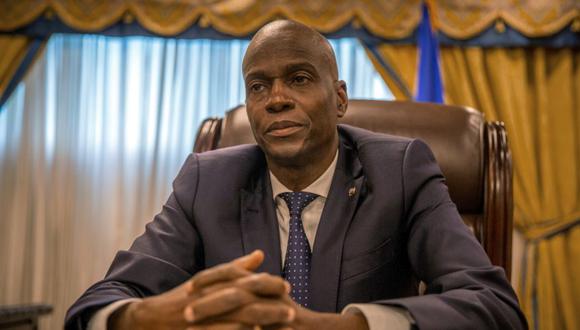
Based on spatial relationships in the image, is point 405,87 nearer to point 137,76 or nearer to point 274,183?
point 137,76

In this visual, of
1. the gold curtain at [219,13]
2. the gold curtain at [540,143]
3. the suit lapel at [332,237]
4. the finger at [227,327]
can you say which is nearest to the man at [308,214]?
the suit lapel at [332,237]

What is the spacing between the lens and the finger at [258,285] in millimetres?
1118

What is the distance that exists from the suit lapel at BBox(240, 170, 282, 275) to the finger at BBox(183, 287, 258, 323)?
17.3 inches

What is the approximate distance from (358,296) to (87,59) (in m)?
2.98

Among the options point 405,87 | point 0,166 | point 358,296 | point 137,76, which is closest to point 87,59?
point 137,76

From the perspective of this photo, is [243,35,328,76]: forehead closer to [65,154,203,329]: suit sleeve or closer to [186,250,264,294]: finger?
[65,154,203,329]: suit sleeve

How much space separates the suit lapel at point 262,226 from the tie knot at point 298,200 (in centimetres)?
5

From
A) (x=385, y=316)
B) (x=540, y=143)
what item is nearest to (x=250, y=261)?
(x=385, y=316)

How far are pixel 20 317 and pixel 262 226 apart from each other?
56.0 inches

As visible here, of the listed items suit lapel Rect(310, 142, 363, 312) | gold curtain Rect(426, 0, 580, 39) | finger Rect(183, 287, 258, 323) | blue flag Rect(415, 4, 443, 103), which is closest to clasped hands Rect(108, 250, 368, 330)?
finger Rect(183, 287, 258, 323)

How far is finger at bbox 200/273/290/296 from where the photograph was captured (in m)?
1.12

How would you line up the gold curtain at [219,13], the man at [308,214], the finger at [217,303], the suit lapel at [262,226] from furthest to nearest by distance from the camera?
the gold curtain at [219,13] < the suit lapel at [262,226] < the man at [308,214] < the finger at [217,303]

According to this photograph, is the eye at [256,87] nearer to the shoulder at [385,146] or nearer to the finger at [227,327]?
the shoulder at [385,146]

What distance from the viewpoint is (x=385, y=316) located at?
1.18m
